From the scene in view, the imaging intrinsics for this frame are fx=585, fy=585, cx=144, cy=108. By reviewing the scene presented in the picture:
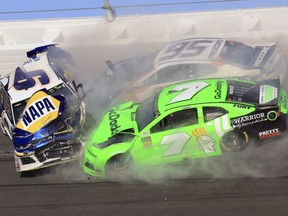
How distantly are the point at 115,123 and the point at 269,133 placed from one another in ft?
8.72

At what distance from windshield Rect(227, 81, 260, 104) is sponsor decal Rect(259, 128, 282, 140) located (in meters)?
0.54

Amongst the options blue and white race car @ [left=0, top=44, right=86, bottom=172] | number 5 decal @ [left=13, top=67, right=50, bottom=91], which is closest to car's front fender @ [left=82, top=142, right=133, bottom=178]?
blue and white race car @ [left=0, top=44, right=86, bottom=172]

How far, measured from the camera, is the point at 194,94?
1009 cm

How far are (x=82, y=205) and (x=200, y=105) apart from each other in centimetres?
256

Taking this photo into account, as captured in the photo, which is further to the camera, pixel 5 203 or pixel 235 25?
pixel 235 25

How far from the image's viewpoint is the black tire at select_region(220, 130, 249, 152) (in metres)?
9.75

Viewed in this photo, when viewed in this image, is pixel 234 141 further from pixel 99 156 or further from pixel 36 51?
pixel 36 51

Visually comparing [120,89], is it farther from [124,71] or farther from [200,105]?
[200,105]

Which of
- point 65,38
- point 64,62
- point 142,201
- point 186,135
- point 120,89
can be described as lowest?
point 142,201

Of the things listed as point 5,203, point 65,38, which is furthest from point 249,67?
point 65,38

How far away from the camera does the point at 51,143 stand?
1044 centimetres

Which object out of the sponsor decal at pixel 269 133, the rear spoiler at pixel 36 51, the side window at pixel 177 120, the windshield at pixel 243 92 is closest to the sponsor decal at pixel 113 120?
the side window at pixel 177 120

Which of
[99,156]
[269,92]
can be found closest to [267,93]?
[269,92]

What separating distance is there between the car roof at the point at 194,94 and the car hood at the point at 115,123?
0.56m
